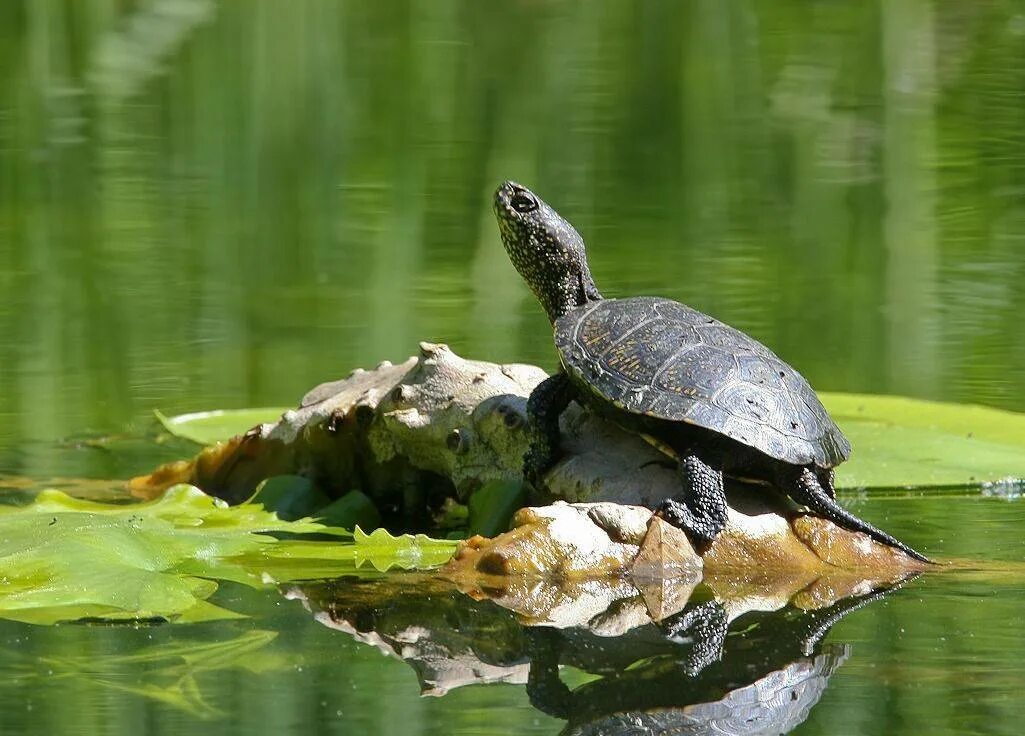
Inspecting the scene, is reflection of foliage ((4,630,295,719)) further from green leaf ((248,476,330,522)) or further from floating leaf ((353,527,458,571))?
green leaf ((248,476,330,522))

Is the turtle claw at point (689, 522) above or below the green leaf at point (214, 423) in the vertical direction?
above

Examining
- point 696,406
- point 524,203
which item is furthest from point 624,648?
point 524,203

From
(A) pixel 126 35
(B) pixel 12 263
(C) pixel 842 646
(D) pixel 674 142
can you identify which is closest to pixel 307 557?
(C) pixel 842 646

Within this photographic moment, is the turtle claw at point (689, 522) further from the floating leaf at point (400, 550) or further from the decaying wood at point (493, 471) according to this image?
the floating leaf at point (400, 550)

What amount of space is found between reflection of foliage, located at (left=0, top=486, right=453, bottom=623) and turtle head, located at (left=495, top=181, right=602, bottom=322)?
1.03m

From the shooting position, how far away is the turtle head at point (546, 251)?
14.5 feet

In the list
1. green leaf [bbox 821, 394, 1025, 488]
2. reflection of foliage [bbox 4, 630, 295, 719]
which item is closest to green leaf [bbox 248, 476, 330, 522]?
reflection of foliage [bbox 4, 630, 295, 719]

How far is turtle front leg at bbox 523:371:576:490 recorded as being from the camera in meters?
3.85

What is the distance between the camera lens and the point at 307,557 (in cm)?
343

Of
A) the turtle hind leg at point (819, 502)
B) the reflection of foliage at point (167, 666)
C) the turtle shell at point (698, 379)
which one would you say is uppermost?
the turtle shell at point (698, 379)

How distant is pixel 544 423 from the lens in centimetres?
385

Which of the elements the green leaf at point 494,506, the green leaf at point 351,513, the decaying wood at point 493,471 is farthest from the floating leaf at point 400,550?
the green leaf at point 351,513

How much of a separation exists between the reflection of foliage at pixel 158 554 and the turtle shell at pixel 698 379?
60cm

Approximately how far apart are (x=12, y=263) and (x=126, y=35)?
3.03m
